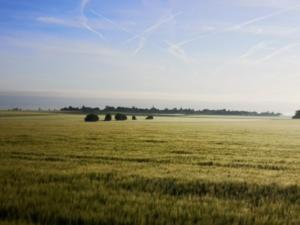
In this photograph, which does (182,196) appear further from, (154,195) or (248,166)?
(248,166)

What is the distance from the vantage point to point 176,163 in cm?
1812

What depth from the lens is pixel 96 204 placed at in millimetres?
9414

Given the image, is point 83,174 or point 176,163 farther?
point 176,163

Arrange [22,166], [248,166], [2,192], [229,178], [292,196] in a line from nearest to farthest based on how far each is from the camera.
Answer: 1. [2,192]
2. [292,196]
3. [229,178]
4. [22,166]
5. [248,166]

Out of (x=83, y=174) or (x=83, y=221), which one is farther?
(x=83, y=174)

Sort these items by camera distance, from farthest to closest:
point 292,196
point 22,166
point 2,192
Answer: point 22,166, point 292,196, point 2,192

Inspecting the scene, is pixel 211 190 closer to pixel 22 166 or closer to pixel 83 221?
pixel 83 221

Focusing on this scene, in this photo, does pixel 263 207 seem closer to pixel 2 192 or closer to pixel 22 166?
pixel 2 192

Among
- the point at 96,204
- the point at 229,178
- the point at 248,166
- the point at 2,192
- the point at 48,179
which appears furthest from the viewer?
the point at 248,166

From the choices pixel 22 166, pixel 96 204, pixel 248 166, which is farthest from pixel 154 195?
pixel 248 166

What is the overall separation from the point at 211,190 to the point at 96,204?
3670 mm

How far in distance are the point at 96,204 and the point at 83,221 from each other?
1187mm

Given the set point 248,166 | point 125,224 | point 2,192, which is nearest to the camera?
point 125,224

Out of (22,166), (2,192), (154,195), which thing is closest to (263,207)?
(154,195)
